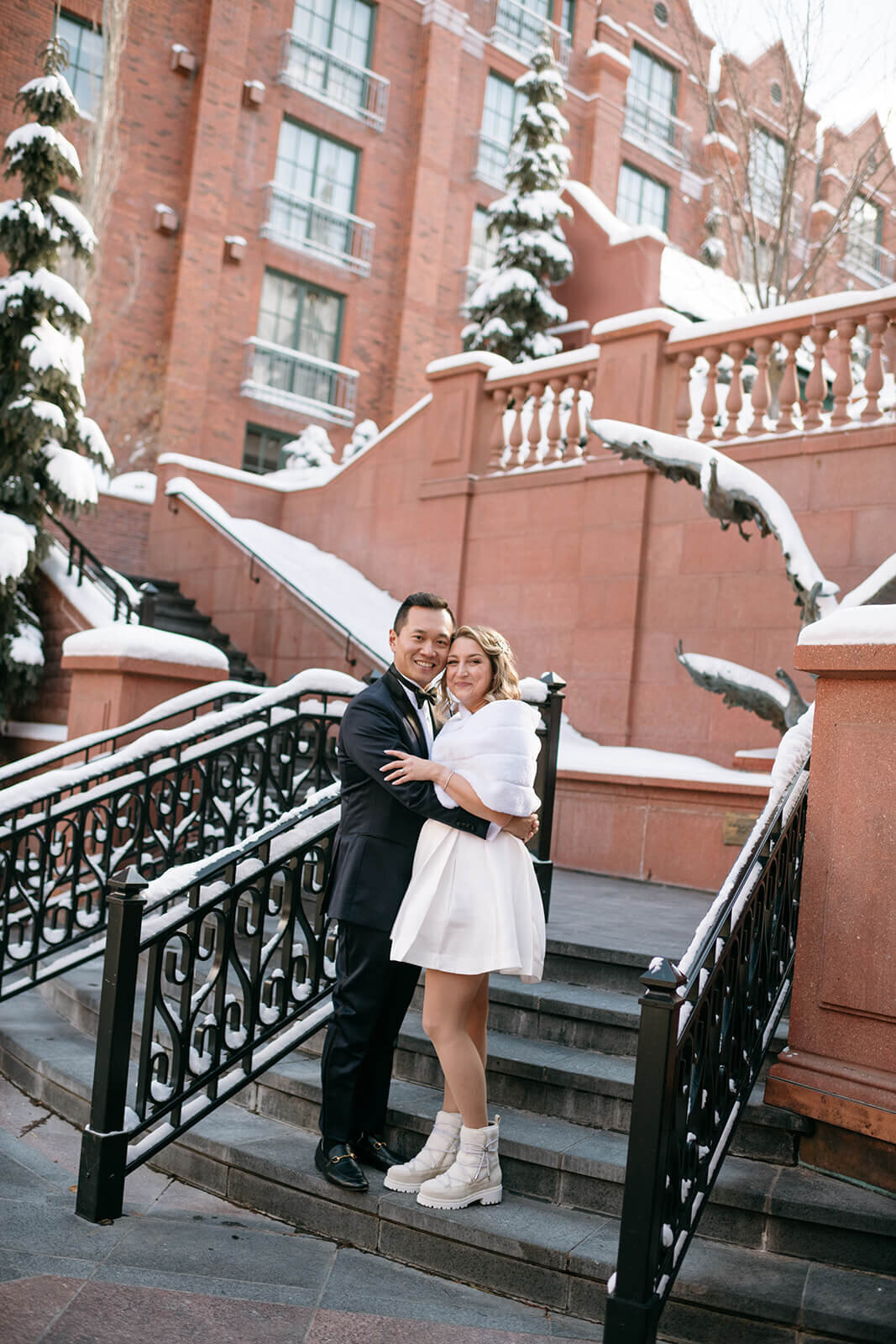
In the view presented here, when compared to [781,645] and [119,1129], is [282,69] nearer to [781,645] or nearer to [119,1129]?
[781,645]

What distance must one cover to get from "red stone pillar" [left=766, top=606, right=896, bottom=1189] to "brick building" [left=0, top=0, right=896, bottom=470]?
50.5 feet

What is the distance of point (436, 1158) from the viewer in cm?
397

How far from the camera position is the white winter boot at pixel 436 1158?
3973mm

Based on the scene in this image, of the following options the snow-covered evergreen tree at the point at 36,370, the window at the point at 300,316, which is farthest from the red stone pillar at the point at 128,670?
the window at the point at 300,316

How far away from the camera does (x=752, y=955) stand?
3.96 metres

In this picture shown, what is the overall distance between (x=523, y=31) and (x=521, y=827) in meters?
27.5

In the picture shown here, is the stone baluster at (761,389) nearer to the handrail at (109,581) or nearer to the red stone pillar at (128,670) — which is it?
the red stone pillar at (128,670)

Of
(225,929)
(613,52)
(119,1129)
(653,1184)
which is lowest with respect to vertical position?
(119,1129)

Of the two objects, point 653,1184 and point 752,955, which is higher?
point 752,955

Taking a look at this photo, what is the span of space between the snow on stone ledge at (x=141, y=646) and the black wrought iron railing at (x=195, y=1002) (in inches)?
150

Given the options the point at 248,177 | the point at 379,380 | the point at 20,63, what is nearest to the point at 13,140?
the point at 20,63

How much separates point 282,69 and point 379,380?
20.3ft

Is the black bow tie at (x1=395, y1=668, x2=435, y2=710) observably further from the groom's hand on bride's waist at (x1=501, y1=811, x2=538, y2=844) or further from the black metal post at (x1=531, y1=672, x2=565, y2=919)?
the black metal post at (x1=531, y1=672, x2=565, y2=919)

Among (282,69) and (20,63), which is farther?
(282,69)
